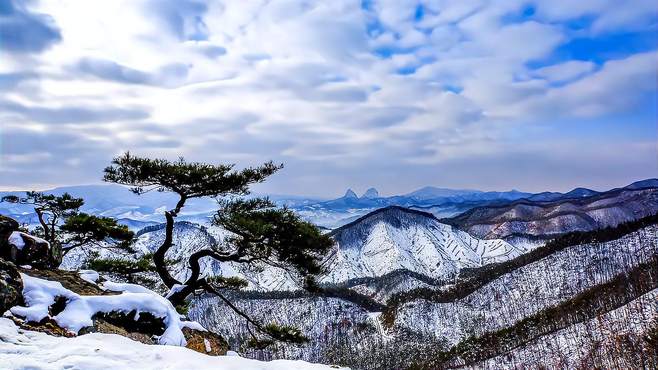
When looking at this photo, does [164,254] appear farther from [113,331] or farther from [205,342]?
[113,331]

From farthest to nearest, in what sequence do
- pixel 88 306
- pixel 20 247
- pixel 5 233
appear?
pixel 20 247 < pixel 5 233 < pixel 88 306

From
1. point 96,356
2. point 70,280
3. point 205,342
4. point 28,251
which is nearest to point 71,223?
point 28,251

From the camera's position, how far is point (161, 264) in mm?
17719

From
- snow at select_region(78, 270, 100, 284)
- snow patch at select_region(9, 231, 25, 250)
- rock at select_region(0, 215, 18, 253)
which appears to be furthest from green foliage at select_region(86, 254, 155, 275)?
rock at select_region(0, 215, 18, 253)

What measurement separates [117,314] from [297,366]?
582 centimetres

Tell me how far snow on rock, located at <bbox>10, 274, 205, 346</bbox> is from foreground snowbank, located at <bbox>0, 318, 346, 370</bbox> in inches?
38.1

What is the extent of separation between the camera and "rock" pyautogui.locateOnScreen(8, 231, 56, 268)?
11646mm

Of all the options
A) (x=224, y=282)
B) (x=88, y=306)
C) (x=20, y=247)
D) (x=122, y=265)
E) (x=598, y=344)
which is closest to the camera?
(x=88, y=306)

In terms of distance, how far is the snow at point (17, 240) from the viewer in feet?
38.4

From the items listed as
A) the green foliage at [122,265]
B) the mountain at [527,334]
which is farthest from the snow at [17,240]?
the mountain at [527,334]

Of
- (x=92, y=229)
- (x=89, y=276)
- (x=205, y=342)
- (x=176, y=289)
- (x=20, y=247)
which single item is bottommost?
(x=205, y=342)

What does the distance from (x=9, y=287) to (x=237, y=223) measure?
7441 millimetres

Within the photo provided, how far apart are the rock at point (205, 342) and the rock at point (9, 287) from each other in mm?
4308

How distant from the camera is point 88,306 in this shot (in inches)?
409
